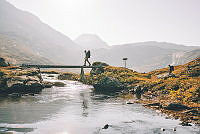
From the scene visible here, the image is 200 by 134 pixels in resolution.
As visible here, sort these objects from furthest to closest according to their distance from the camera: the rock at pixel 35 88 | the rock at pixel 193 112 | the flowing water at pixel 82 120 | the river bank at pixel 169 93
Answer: the rock at pixel 35 88 → the river bank at pixel 169 93 → the rock at pixel 193 112 → the flowing water at pixel 82 120

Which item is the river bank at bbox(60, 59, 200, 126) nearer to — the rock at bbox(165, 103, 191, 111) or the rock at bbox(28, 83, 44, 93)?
the rock at bbox(165, 103, 191, 111)

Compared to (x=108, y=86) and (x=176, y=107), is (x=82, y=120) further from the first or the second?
(x=108, y=86)

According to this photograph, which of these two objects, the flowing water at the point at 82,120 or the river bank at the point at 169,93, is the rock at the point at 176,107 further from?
the flowing water at the point at 82,120

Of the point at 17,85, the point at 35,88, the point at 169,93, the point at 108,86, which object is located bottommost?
the point at 35,88

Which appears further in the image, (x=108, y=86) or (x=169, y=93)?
(x=108, y=86)

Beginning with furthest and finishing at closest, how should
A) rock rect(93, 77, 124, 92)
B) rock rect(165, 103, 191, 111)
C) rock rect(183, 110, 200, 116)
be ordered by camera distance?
rock rect(93, 77, 124, 92) → rock rect(165, 103, 191, 111) → rock rect(183, 110, 200, 116)

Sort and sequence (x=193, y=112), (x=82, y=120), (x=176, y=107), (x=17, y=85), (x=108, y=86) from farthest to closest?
(x=108, y=86), (x=17, y=85), (x=176, y=107), (x=193, y=112), (x=82, y=120)

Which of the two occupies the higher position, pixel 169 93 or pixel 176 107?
pixel 169 93

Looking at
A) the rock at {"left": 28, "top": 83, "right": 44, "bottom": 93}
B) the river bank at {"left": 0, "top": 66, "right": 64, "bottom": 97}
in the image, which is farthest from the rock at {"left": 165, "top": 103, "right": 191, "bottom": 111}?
the rock at {"left": 28, "top": 83, "right": 44, "bottom": 93}

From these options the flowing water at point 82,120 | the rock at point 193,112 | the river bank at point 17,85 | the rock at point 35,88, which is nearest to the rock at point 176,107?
the rock at point 193,112

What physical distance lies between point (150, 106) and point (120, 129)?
13993 millimetres

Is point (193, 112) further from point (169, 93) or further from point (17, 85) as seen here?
point (17, 85)

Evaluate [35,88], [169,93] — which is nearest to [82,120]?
[169,93]

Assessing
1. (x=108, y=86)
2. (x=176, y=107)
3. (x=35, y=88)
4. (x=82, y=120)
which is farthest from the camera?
(x=108, y=86)
